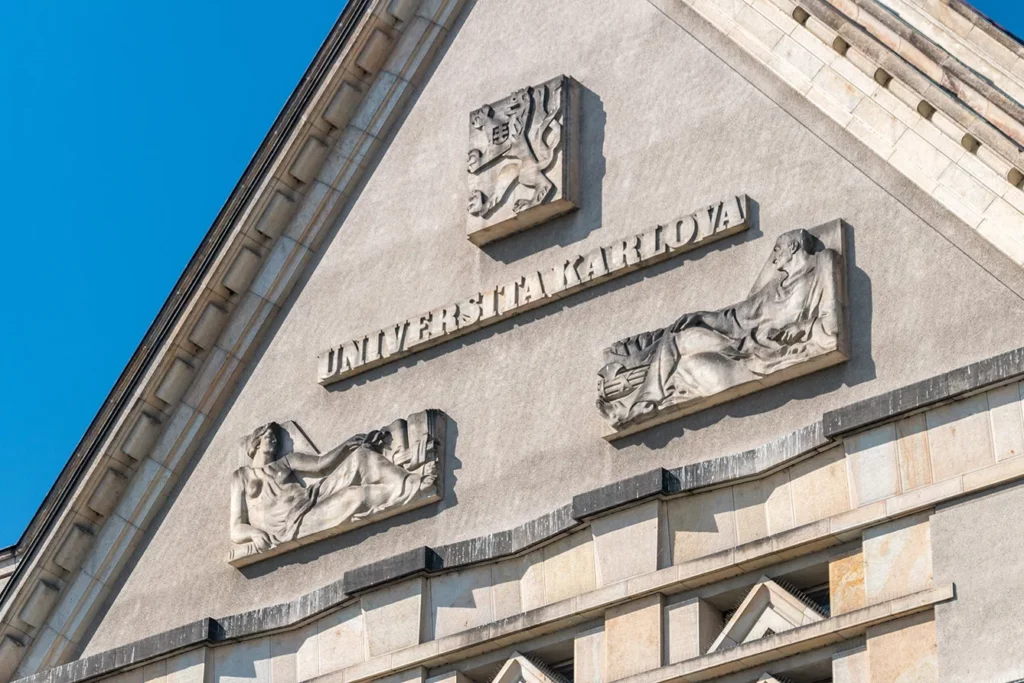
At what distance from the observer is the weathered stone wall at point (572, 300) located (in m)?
20.2

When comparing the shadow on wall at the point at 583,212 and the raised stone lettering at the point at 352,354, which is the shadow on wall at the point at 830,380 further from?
the raised stone lettering at the point at 352,354

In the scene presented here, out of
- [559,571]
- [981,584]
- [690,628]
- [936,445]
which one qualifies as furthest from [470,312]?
[981,584]

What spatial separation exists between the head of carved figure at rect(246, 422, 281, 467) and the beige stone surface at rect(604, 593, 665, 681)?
4513mm

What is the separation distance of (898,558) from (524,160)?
589 cm

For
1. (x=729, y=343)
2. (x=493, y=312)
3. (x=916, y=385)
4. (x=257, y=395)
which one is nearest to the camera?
(x=916, y=385)

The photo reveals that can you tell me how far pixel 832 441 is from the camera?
19844 millimetres


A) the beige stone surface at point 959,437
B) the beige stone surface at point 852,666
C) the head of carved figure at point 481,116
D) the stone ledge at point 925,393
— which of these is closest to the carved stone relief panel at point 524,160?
the head of carved figure at point 481,116

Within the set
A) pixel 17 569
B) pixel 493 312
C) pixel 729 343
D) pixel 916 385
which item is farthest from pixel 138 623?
pixel 916 385

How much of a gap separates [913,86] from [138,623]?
8.69m

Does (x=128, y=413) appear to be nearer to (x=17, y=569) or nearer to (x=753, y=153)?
(x=17, y=569)

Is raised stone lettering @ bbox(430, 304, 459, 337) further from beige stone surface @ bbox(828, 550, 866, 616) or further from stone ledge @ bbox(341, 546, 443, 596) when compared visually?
beige stone surface @ bbox(828, 550, 866, 616)

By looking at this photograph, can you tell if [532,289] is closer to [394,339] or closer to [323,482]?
[394,339]

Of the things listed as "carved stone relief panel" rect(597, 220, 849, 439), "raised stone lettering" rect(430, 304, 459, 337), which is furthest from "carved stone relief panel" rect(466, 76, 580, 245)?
"carved stone relief panel" rect(597, 220, 849, 439)

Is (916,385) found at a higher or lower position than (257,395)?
lower
